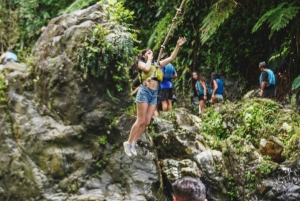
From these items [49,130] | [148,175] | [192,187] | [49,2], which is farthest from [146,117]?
[49,2]

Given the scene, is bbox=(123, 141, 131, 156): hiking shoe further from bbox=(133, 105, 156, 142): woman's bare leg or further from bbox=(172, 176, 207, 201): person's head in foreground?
bbox=(172, 176, 207, 201): person's head in foreground

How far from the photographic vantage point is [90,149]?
673 centimetres

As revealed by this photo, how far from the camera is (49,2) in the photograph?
1502 cm

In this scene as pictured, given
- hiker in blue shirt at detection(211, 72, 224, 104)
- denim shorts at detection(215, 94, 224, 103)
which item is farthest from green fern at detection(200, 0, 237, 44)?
denim shorts at detection(215, 94, 224, 103)

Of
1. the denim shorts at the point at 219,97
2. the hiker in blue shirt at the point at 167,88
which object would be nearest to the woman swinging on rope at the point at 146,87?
the hiker in blue shirt at the point at 167,88

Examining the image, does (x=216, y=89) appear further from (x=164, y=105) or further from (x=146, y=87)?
(x=146, y=87)

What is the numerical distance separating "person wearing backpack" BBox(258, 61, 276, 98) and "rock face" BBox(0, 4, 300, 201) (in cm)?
171

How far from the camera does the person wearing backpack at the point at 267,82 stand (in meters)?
9.15

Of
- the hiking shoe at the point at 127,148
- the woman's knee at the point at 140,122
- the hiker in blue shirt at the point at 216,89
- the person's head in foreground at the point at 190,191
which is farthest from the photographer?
the hiker in blue shirt at the point at 216,89

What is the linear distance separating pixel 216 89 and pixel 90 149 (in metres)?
4.47

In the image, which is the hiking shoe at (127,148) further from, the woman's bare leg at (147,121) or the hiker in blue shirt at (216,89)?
the hiker in blue shirt at (216,89)

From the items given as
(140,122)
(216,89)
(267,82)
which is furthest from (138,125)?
(216,89)

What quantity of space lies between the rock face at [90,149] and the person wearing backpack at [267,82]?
5.60ft

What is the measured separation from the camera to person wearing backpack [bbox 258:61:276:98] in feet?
30.0
